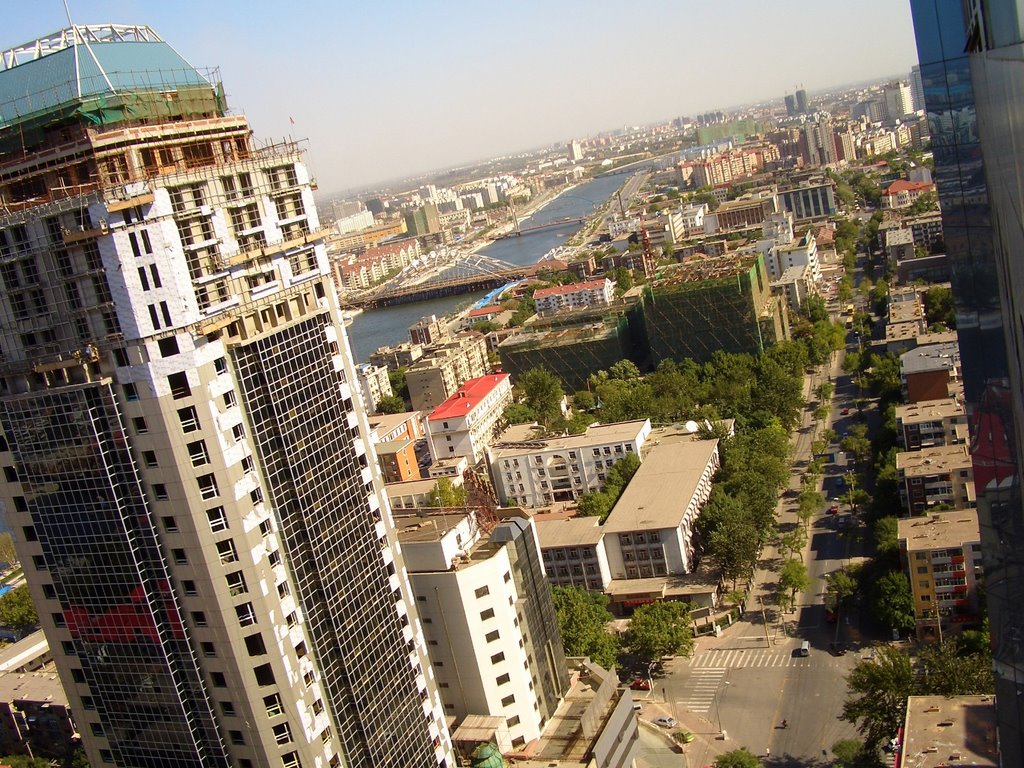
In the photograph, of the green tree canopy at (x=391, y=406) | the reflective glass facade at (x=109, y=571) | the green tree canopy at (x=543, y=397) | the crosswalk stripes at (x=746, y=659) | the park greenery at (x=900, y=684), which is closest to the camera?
the reflective glass facade at (x=109, y=571)

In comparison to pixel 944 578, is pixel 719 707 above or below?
below

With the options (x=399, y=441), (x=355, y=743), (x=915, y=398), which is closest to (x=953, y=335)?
(x=915, y=398)

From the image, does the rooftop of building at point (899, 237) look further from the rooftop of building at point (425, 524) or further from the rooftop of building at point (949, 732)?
the rooftop of building at point (425, 524)

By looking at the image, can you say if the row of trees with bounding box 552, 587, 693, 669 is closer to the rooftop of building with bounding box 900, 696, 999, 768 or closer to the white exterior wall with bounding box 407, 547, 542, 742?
the white exterior wall with bounding box 407, 547, 542, 742

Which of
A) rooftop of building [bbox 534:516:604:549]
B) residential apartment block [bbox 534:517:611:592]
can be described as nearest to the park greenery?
residential apartment block [bbox 534:517:611:592]

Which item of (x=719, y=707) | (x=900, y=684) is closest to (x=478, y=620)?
(x=719, y=707)

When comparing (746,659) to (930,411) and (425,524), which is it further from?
(930,411)

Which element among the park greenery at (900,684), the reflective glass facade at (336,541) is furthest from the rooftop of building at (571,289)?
the reflective glass facade at (336,541)
